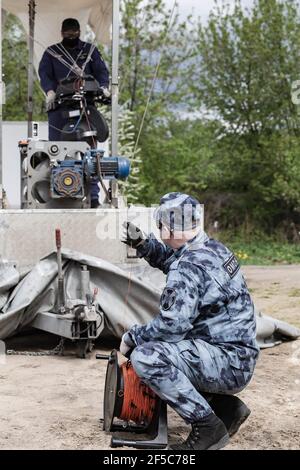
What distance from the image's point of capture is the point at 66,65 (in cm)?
815

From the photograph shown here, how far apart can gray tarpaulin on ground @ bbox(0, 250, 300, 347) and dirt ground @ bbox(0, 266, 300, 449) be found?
0.84ft

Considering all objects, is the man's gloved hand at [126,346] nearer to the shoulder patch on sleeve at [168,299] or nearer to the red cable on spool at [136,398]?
the red cable on spool at [136,398]

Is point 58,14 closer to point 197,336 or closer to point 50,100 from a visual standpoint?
point 50,100

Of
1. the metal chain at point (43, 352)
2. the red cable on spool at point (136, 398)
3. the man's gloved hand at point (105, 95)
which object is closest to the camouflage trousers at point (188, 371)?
the red cable on spool at point (136, 398)

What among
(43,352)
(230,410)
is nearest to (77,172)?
(43,352)

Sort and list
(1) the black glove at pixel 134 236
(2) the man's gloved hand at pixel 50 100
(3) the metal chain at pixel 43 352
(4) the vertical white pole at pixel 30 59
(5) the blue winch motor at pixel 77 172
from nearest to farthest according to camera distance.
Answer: (1) the black glove at pixel 134 236, (3) the metal chain at pixel 43 352, (5) the blue winch motor at pixel 77 172, (2) the man's gloved hand at pixel 50 100, (4) the vertical white pole at pixel 30 59

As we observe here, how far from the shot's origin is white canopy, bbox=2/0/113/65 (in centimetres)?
921

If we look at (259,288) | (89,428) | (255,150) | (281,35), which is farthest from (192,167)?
(89,428)

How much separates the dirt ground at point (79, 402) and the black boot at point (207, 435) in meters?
0.15

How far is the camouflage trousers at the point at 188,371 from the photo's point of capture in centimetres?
394

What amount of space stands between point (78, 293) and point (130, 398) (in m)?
2.10

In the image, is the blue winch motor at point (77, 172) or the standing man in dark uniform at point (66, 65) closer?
the blue winch motor at point (77, 172)

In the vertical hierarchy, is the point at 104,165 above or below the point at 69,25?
below
